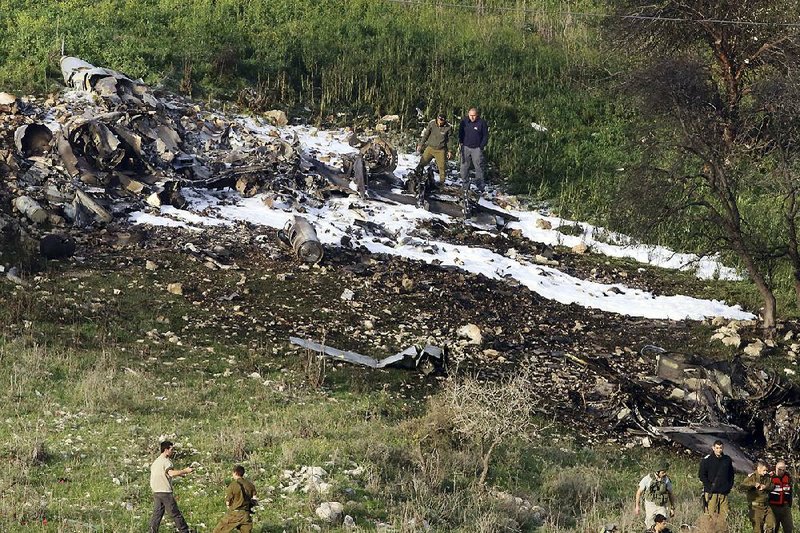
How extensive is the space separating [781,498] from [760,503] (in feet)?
0.62

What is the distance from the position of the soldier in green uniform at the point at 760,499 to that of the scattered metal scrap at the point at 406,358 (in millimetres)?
4528

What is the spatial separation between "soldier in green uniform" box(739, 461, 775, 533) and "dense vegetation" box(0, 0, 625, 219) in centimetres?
1060

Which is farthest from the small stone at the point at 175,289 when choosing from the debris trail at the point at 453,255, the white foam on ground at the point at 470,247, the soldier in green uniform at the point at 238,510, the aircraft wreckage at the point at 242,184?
the soldier in green uniform at the point at 238,510

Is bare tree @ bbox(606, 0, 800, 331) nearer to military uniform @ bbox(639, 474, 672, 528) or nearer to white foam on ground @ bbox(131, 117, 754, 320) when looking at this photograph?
white foam on ground @ bbox(131, 117, 754, 320)

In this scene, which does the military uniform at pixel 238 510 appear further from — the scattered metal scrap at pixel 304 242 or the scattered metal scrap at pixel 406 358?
the scattered metal scrap at pixel 304 242

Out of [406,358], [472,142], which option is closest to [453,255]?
[472,142]

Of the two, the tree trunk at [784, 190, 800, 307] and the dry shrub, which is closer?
the dry shrub

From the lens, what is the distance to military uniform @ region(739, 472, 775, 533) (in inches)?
373

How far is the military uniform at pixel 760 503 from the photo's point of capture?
9.48 meters

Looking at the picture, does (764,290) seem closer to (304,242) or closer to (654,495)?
(304,242)

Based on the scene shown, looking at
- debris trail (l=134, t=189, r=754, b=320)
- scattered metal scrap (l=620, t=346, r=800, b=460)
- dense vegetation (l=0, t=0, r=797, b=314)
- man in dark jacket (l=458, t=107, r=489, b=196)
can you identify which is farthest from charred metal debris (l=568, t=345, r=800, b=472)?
man in dark jacket (l=458, t=107, r=489, b=196)

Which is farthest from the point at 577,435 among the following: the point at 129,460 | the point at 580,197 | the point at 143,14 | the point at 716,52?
the point at 143,14

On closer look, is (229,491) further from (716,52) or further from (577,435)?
(716,52)

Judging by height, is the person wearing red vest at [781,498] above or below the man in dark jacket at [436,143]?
below
